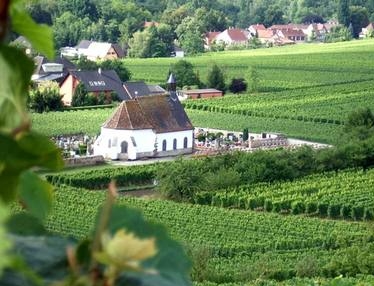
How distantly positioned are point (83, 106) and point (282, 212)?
58.7ft

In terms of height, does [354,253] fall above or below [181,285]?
below

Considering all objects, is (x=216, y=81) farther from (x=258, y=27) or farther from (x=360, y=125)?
(x=258, y=27)

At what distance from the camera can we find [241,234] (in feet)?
59.9

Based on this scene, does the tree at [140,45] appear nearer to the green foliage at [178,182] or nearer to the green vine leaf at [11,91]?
the green foliage at [178,182]

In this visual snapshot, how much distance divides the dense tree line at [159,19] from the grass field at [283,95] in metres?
2.69

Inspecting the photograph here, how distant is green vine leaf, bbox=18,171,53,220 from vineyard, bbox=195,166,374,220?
20.0 m

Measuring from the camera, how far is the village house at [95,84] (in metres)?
36.8

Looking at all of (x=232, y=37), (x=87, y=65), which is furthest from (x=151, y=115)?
(x=232, y=37)

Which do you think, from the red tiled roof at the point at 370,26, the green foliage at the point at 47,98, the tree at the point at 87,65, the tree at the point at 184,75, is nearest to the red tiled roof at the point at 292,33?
the red tiled roof at the point at 370,26

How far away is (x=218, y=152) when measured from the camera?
1065 inches

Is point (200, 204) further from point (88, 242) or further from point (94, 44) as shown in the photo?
point (94, 44)

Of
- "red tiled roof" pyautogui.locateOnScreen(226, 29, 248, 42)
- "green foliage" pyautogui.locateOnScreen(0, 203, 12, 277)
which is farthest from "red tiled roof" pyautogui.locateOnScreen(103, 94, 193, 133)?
"red tiled roof" pyautogui.locateOnScreen(226, 29, 248, 42)

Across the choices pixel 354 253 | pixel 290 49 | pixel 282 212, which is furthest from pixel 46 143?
pixel 290 49

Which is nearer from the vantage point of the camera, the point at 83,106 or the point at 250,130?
the point at 250,130
